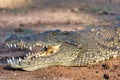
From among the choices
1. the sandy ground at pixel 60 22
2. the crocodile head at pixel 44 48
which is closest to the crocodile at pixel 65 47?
the crocodile head at pixel 44 48

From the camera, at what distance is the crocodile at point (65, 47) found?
6738 mm

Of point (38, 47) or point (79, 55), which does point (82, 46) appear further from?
point (38, 47)

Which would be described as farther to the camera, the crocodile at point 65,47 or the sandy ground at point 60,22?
the crocodile at point 65,47

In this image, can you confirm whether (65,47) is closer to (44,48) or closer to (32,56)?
(44,48)

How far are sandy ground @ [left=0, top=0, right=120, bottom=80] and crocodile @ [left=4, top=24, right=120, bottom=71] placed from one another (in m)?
0.11

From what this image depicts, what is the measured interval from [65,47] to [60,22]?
522cm

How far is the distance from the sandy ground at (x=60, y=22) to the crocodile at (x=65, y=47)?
0.11m

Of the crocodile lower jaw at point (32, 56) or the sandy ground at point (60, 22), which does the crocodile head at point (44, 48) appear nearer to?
the crocodile lower jaw at point (32, 56)

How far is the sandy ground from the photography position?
21.6 feet

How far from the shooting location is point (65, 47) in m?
7.03

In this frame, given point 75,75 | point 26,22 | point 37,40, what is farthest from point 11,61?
point 26,22

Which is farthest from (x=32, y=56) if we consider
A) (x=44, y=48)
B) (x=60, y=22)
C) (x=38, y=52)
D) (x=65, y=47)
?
(x=60, y=22)

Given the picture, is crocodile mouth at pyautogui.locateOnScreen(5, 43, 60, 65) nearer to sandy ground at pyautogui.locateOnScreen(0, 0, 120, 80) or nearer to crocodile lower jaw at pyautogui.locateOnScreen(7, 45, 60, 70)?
crocodile lower jaw at pyautogui.locateOnScreen(7, 45, 60, 70)

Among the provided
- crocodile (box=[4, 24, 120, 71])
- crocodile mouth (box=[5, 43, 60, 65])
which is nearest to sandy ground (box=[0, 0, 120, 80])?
crocodile (box=[4, 24, 120, 71])
